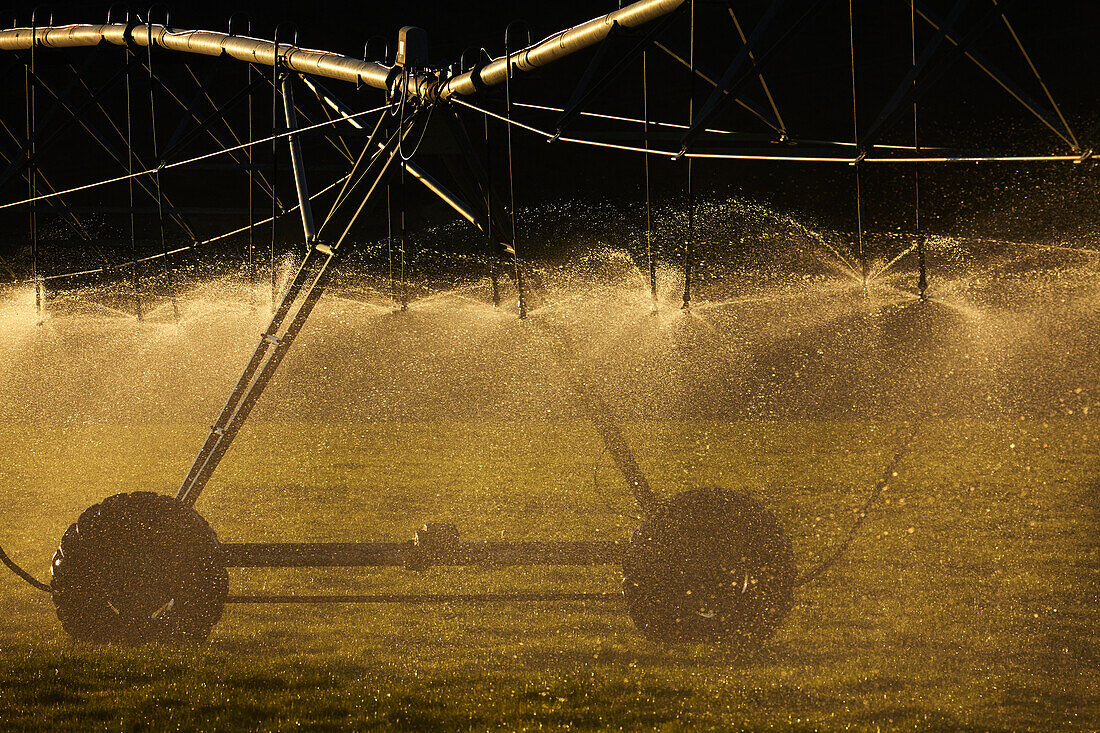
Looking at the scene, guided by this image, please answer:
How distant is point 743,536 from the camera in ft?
30.0

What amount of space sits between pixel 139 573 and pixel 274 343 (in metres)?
2.34

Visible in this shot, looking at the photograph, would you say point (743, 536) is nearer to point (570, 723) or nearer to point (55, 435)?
point (570, 723)

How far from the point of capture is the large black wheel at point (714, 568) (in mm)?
9172

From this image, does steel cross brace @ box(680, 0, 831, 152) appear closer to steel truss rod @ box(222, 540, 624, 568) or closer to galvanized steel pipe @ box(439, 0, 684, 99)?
galvanized steel pipe @ box(439, 0, 684, 99)

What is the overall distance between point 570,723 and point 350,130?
6403 mm

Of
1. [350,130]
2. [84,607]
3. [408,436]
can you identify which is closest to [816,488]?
Result: [408,436]

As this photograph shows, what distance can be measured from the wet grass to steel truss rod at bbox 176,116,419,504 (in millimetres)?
1592

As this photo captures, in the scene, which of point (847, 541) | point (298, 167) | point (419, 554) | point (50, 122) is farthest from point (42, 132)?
point (847, 541)

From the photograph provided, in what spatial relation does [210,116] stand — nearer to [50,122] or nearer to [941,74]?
[50,122]

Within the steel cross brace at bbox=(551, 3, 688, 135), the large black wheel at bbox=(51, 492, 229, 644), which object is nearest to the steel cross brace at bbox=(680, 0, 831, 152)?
the steel cross brace at bbox=(551, 3, 688, 135)

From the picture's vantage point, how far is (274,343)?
1027 centimetres

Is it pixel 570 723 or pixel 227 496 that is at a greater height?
pixel 570 723

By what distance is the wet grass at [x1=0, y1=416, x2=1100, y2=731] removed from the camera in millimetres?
8227

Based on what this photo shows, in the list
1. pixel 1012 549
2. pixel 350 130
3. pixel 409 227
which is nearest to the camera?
pixel 350 130
